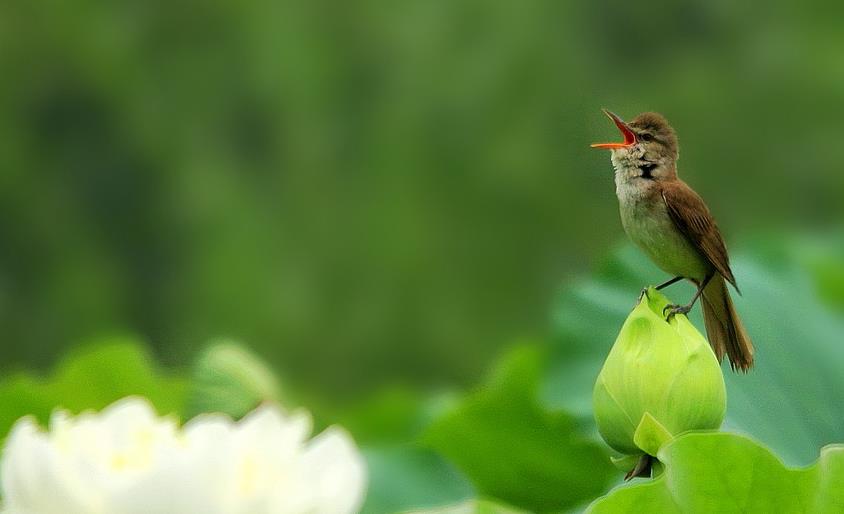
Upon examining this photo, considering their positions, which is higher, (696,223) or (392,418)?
(392,418)

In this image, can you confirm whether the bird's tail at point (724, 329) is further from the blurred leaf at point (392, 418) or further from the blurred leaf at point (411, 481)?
the blurred leaf at point (392, 418)

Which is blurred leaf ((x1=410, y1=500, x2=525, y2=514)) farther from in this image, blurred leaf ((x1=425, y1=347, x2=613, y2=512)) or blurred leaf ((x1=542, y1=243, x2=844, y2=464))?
blurred leaf ((x1=425, y1=347, x2=613, y2=512))

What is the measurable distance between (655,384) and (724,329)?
0.57 ft

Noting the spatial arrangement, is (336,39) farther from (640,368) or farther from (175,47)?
(640,368)

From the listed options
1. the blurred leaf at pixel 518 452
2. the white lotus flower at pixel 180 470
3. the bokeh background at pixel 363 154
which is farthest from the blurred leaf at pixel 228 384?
the bokeh background at pixel 363 154

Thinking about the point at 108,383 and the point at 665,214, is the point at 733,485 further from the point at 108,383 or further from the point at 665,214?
the point at 108,383

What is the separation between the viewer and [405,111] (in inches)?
336

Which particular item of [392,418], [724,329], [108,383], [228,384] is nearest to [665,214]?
[724,329]

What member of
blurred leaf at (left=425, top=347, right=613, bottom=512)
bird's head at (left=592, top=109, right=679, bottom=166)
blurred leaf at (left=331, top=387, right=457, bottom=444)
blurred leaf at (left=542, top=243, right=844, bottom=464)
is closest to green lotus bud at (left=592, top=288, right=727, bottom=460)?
bird's head at (left=592, top=109, right=679, bottom=166)

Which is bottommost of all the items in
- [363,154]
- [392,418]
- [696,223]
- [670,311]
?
[670,311]

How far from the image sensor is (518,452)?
6.36 ft

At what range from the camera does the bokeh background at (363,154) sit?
25.2ft

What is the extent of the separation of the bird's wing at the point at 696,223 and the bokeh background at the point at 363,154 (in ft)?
20.1

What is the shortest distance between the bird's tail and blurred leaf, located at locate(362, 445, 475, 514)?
0.79 metres
